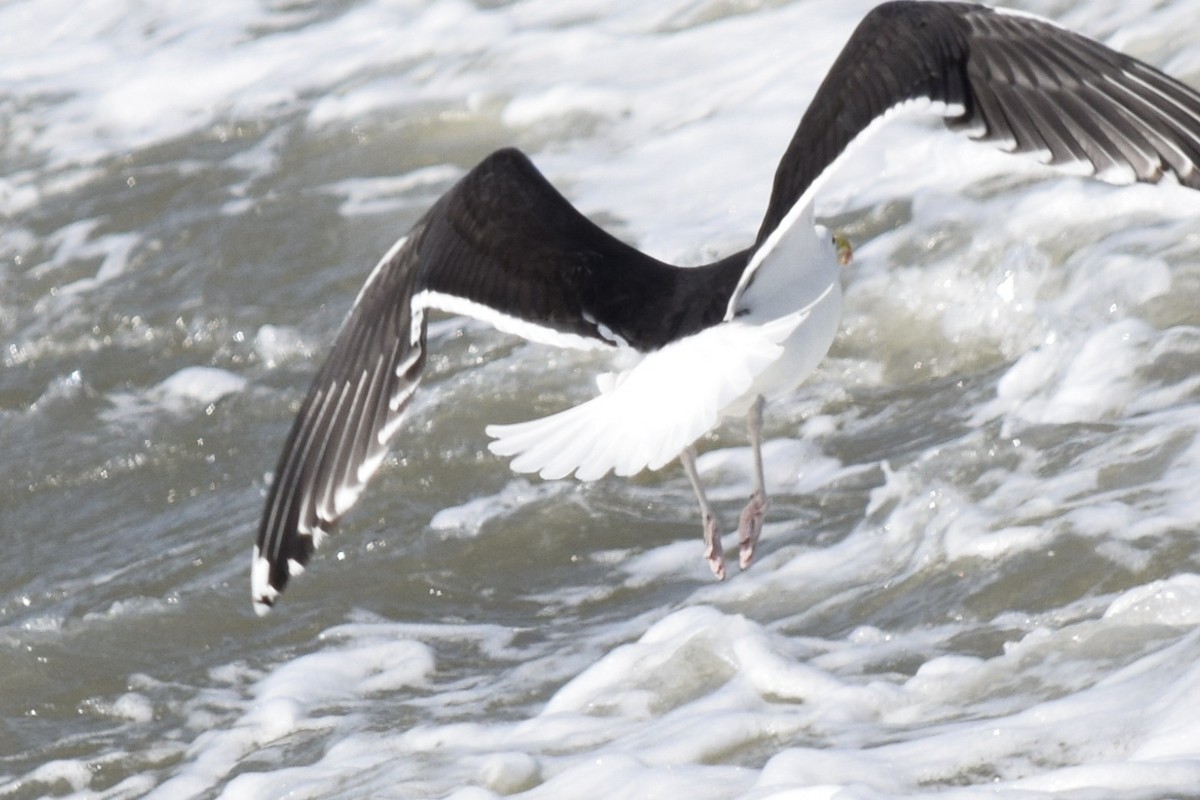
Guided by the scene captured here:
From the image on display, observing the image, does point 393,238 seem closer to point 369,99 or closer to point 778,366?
point 369,99

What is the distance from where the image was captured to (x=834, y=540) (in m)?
4.39

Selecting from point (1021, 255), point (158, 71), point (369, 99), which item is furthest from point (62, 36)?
point (1021, 255)

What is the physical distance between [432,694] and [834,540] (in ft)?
3.43

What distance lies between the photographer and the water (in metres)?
3.46

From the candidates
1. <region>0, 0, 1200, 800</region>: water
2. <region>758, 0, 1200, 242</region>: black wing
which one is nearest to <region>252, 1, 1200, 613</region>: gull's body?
<region>758, 0, 1200, 242</region>: black wing

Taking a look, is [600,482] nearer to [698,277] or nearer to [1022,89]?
[698,277]

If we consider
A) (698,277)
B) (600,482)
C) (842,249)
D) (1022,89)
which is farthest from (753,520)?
(1022,89)

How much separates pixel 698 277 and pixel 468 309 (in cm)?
54

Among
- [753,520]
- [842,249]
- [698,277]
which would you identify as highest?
[698,277]

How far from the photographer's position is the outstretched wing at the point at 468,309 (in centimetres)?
404

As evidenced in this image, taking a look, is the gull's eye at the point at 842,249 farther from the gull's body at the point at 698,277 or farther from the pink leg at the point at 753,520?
the pink leg at the point at 753,520

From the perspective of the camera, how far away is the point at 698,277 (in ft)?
13.5

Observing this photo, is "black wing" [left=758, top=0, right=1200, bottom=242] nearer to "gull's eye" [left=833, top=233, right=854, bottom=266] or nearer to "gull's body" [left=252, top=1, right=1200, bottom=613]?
"gull's body" [left=252, top=1, right=1200, bottom=613]

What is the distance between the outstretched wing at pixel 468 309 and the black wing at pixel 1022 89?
525mm
